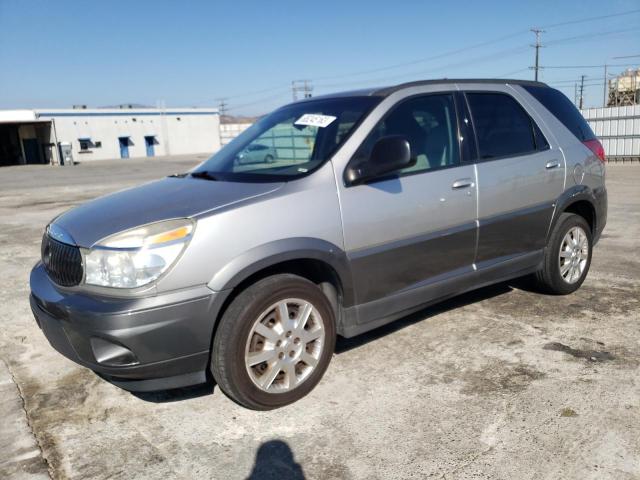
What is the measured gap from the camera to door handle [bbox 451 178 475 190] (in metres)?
3.69

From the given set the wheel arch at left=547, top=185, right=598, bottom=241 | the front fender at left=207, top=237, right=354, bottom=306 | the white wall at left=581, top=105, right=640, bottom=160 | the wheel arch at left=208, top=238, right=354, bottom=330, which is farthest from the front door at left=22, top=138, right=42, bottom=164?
the front fender at left=207, top=237, right=354, bottom=306

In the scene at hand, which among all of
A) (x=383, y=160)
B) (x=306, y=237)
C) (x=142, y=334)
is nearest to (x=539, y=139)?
(x=383, y=160)

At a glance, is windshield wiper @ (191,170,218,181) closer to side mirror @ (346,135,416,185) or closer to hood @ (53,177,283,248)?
hood @ (53,177,283,248)

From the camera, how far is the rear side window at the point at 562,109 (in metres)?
4.59

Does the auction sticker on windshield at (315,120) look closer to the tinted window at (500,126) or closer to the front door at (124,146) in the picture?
the tinted window at (500,126)

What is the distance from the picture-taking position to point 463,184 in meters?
3.73

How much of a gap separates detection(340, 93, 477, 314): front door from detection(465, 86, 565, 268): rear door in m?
0.18

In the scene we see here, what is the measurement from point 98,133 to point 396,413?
165ft

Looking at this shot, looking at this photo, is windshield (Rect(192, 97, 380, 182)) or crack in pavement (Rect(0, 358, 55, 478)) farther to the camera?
windshield (Rect(192, 97, 380, 182))

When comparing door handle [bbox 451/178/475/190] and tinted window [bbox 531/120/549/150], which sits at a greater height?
tinted window [bbox 531/120/549/150]

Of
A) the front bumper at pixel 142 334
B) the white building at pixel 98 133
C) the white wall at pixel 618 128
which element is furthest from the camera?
the white building at pixel 98 133

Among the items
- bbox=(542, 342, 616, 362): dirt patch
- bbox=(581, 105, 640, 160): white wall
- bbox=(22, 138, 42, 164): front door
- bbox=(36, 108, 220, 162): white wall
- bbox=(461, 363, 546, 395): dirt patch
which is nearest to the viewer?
bbox=(461, 363, 546, 395): dirt patch

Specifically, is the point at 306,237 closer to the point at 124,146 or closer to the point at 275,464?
the point at 275,464

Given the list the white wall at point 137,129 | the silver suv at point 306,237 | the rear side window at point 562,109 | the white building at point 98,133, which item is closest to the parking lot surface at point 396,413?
the silver suv at point 306,237
